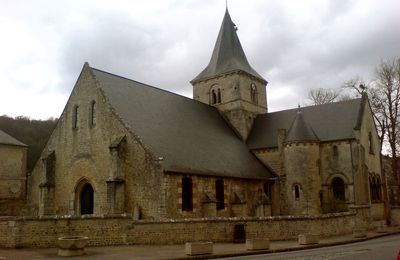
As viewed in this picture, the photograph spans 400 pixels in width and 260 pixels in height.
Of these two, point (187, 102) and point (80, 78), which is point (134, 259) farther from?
point (187, 102)

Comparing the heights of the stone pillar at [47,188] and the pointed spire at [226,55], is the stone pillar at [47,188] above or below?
below

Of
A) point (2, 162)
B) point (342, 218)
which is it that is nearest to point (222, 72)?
point (342, 218)

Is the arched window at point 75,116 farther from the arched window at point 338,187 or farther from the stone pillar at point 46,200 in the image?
the arched window at point 338,187

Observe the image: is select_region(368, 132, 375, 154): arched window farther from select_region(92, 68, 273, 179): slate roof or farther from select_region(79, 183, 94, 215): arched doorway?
select_region(79, 183, 94, 215): arched doorway

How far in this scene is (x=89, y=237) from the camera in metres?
20.1

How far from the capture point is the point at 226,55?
4131 centimetres

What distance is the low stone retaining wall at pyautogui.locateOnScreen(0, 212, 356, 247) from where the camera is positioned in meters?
19.5

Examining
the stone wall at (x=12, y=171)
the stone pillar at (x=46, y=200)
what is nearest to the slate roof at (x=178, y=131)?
the stone pillar at (x=46, y=200)

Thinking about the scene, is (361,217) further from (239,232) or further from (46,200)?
(46,200)

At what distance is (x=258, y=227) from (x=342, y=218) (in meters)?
6.66

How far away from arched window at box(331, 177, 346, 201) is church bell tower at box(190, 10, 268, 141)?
27.4ft

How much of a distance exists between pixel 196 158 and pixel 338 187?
39.8 feet

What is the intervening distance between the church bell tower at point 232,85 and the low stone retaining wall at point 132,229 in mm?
14981

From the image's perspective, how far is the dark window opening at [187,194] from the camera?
83.7 feet
